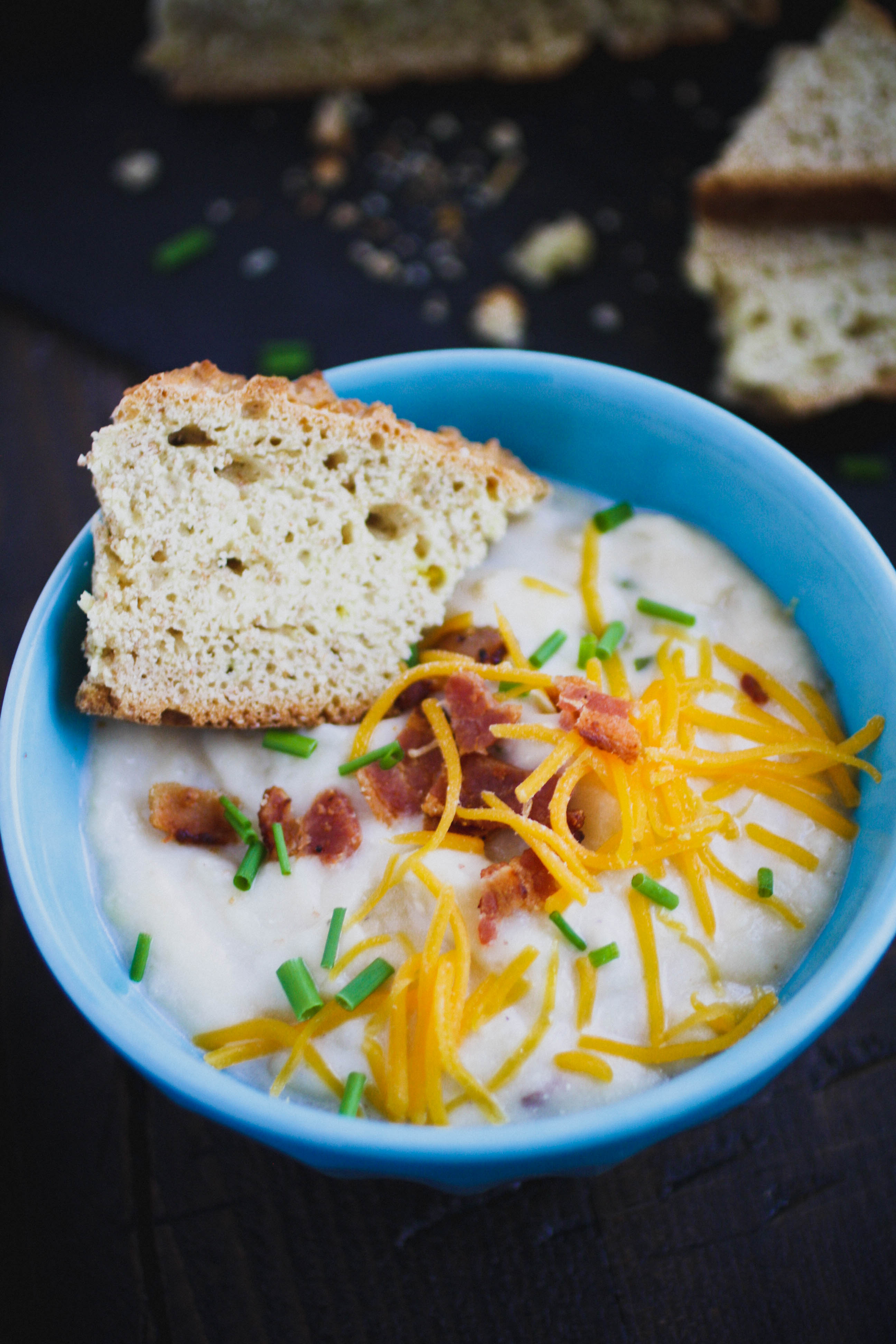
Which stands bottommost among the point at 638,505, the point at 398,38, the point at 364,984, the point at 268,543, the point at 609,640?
the point at 364,984

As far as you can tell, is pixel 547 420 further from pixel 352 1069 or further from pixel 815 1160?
pixel 815 1160

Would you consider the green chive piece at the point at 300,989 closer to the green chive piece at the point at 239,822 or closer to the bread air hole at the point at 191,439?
the green chive piece at the point at 239,822

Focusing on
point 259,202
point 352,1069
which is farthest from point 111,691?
point 259,202

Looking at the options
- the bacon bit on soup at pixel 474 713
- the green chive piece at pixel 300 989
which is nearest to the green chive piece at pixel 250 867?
the green chive piece at pixel 300 989

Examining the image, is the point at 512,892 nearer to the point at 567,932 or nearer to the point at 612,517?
the point at 567,932

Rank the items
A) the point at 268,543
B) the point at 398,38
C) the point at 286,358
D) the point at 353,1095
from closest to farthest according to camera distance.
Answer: the point at 353,1095 < the point at 268,543 < the point at 286,358 < the point at 398,38

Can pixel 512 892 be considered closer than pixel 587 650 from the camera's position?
Yes

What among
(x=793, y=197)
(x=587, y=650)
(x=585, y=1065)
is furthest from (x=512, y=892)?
(x=793, y=197)
